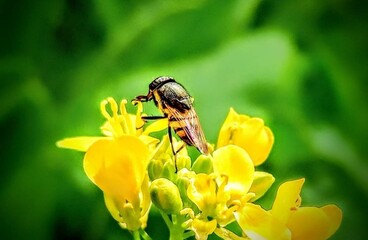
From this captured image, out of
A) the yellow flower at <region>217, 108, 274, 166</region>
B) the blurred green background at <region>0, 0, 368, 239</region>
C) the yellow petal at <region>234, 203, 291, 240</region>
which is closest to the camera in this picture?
the yellow petal at <region>234, 203, 291, 240</region>

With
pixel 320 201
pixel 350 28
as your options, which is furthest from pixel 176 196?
pixel 350 28

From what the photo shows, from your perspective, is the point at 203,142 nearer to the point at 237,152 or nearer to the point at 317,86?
the point at 237,152

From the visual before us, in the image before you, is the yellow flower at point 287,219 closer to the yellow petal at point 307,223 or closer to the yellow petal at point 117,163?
the yellow petal at point 307,223

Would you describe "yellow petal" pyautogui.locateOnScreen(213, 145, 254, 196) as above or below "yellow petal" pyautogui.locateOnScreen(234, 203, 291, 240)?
above

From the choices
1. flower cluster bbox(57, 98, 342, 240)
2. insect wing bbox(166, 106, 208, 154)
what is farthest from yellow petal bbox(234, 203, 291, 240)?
insect wing bbox(166, 106, 208, 154)

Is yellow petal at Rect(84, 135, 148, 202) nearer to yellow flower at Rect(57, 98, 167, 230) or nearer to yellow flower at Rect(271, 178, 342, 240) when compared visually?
yellow flower at Rect(57, 98, 167, 230)

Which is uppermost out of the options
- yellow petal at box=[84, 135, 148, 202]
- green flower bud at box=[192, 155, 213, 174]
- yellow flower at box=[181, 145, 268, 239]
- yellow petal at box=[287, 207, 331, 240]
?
Answer: yellow petal at box=[84, 135, 148, 202]

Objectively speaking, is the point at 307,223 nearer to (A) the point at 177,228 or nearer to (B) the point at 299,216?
(B) the point at 299,216
